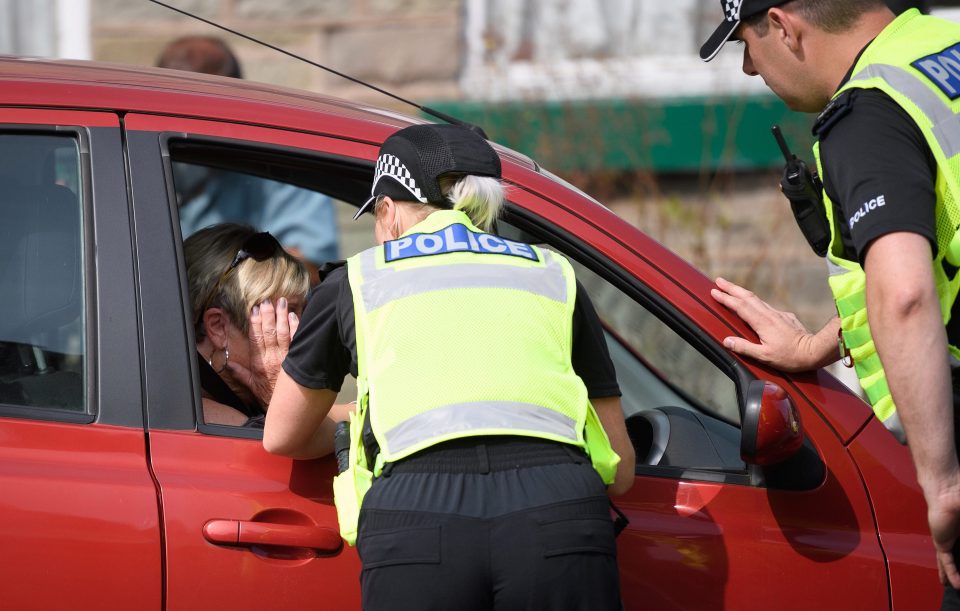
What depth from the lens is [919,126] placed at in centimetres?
205

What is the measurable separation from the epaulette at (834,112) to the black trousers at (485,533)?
78 centimetres

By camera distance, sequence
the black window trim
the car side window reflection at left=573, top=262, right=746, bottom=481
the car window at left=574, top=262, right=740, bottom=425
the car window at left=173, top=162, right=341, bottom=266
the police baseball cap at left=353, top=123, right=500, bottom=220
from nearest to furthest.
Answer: the police baseball cap at left=353, top=123, right=500, bottom=220, the black window trim, the car side window reflection at left=573, top=262, right=746, bottom=481, the car window at left=173, top=162, right=341, bottom=266, the car window at left=574, top=262, right=740, bottom=425

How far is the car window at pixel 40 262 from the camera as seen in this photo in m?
2.21

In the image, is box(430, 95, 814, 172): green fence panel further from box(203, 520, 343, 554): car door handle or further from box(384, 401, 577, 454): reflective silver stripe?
box(384, 401, 577, 454): reflective silver stripe

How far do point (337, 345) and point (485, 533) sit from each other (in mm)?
447

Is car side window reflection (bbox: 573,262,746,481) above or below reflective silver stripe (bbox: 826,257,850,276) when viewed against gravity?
below

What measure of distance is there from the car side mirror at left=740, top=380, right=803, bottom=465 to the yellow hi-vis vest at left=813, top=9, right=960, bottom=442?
0.62 feet

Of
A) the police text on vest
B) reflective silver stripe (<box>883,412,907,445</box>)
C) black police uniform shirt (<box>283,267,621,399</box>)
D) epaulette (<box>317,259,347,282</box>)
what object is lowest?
reflective silver stripe (<box>883,412,907,445</box>)

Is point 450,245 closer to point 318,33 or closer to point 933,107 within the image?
point 933,107

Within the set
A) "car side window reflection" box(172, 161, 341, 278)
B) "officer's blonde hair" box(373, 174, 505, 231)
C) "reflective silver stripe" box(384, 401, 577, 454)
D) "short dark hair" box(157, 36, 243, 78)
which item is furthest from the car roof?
"short dark hair" box(157, 36, 243, 78)

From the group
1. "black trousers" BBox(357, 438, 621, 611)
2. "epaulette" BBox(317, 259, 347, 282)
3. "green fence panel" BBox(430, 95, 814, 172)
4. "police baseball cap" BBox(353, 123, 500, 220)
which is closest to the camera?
"black trousers" BBox(357, 438, 621, 611)

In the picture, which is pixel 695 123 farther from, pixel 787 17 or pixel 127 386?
pixel 127 386

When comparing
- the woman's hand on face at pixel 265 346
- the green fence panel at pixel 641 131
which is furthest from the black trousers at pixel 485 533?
the green fence panel at pixel 641 131

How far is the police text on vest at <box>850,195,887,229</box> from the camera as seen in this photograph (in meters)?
2.00
